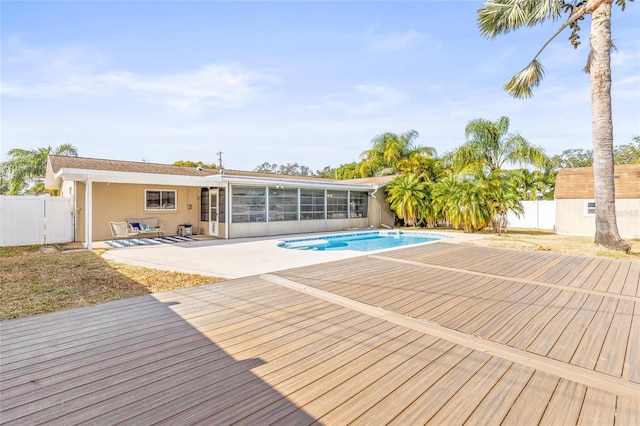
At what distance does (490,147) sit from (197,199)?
1761 centimetres

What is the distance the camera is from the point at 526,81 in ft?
36.9

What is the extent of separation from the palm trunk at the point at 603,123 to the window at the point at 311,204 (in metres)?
10.2

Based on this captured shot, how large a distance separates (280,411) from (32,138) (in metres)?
25.2

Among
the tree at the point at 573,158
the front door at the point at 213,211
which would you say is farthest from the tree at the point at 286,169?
the front door at the point at 213,211

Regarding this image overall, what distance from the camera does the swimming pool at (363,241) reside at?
11.6 m

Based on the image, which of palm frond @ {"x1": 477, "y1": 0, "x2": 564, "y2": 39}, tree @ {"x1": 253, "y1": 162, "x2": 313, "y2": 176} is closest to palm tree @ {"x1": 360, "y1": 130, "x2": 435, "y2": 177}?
palm frond @ {"x1": 477, "y1": 0, "x2": 564, "y2": 39}

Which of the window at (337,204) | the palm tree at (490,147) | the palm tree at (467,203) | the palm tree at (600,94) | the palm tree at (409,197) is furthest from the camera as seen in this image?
the palm tree at (490,147)

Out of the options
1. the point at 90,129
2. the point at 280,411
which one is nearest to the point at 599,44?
the point at 280,411

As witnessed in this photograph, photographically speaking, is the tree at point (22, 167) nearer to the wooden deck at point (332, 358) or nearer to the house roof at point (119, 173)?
the house roof at point (119, 173)

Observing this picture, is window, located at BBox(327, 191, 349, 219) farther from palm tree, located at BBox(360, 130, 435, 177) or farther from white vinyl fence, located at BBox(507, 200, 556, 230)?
white vinyl fence, located at BBox(507, 200, 556, 230)

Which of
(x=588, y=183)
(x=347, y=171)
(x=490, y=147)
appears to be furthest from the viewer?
(x=347, y=171)

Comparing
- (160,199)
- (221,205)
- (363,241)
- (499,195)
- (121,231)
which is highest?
(499,195)

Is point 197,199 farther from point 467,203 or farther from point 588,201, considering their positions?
point 588,201

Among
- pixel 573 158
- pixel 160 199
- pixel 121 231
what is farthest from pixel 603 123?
pixel 573 158
